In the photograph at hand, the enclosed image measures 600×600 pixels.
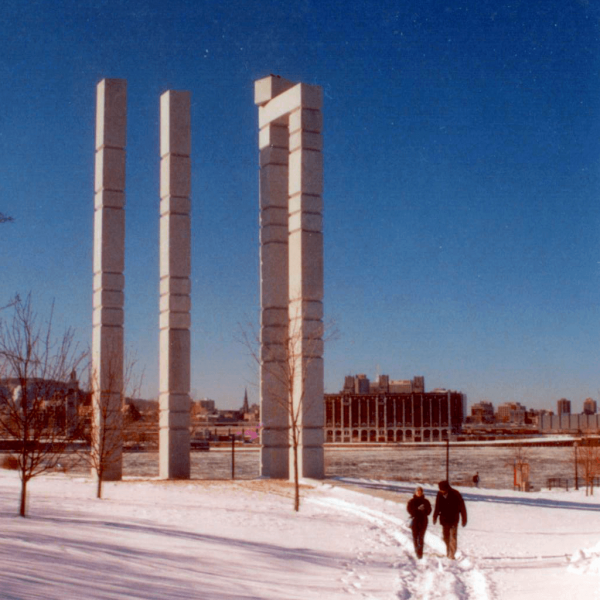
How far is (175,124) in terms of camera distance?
1393 inches

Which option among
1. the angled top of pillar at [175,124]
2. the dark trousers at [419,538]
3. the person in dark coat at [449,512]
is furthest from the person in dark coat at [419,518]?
the angled top of pillar at [175,124]

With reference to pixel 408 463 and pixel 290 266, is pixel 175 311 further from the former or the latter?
pixel 408 463

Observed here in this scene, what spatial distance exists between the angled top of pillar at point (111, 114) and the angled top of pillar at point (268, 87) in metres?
5.18

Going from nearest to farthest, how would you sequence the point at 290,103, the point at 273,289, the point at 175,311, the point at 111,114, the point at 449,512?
the point at 449,512
the point at 290,103
the point at 273,289
the point at 175,311
the point at 111,114

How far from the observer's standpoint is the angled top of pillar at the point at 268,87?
113 feet

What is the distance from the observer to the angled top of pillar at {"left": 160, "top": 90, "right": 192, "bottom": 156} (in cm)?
3512

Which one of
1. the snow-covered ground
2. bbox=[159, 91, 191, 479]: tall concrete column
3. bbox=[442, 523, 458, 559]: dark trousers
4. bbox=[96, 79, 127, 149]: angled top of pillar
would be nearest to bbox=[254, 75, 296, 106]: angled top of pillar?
bbox=[159, 91, 191, 479]: tall concrete column

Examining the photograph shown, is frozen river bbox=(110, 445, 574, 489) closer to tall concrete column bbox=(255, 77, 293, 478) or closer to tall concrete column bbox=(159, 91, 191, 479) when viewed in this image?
tall concrete column bbox=(159, 91, 191, 479)

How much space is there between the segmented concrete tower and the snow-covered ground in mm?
6402

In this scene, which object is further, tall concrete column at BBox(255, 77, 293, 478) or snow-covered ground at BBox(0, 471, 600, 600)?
tall concrete column at BBox(255, 77, 293, 478)

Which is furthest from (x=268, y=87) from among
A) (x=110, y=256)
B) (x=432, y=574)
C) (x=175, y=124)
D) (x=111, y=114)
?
(x=432, y=574)

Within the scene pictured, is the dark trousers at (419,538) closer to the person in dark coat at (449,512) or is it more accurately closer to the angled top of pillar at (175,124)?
the person in dark coat at (449,512)

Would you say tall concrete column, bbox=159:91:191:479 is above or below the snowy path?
above

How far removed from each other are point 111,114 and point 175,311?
794cm
